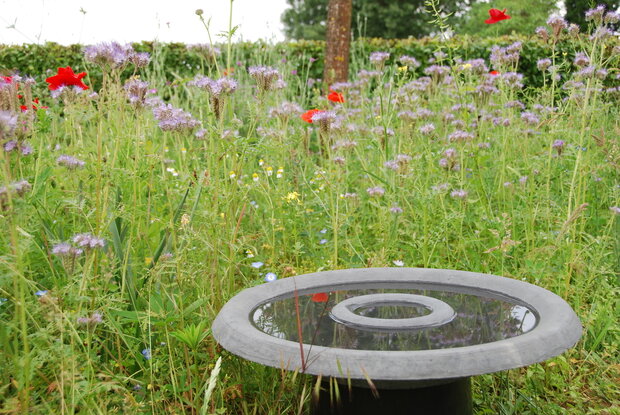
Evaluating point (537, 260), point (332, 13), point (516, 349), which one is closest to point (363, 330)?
point (516, 349)

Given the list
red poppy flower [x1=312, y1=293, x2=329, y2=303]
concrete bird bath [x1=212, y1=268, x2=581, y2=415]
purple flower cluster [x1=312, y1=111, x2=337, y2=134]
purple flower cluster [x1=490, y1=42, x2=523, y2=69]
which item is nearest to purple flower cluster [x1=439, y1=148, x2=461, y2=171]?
purple flower cluster [x1=312, y1=111, x2=337, y2=134]

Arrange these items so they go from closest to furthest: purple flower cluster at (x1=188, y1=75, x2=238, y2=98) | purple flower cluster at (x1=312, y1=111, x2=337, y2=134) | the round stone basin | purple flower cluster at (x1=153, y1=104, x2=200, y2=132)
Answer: the round stone basin
purple flower cluster at (x1=188, y1=75, x2=238, y2=98)
purple flower cluster at (x1=153, y1=104, x2=200, y2=132)
purple flower cluster at (x1=312, y1=111, x2=337, y2=134)

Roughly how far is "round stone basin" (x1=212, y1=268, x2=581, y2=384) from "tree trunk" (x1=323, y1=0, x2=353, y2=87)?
18.6ft

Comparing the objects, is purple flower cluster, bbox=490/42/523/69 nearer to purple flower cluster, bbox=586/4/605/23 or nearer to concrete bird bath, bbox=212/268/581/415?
purple flower cluster, bbox=586/4/605/23

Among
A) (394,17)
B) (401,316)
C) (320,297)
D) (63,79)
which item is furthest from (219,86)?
(394,17)

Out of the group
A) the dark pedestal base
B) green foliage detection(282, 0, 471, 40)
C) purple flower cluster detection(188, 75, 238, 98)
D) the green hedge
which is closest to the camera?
the dark pedestal base

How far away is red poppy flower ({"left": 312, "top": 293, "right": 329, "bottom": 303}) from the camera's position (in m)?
2.11

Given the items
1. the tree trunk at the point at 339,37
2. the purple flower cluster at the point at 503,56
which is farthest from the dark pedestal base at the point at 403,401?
the tree trunk at the point at 339,37

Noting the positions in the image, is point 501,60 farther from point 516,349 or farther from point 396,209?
point 516,349

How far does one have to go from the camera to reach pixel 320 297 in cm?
215

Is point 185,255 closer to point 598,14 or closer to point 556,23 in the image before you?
point 556,23

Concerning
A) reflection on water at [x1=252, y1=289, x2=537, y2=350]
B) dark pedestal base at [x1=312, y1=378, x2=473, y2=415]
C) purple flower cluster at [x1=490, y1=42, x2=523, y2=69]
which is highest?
purple flower cluster at [x1=490, y1=42, x2=523, y2=69]

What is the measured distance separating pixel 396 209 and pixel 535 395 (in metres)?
1.09

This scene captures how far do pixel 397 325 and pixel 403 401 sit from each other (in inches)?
8.4
